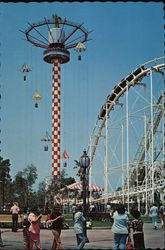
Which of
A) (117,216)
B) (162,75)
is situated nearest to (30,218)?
(117,216)

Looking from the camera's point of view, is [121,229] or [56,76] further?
[56,76]

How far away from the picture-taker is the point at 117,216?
10531 millimetres

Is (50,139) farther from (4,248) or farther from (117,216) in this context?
(117,216)

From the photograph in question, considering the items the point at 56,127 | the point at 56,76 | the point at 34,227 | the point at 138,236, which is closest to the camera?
the point at 138,236

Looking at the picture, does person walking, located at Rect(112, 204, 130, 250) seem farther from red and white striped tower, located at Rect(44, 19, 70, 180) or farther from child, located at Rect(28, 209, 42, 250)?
red and white striped tower, located at Rect(44, 19, 70, 180)

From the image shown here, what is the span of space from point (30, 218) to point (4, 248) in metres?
1.97

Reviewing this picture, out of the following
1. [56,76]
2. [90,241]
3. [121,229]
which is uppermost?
[56,76]

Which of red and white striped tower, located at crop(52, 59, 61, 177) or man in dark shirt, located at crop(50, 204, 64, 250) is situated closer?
man in dark shirt, located at crop(50, 204, 64, 250)

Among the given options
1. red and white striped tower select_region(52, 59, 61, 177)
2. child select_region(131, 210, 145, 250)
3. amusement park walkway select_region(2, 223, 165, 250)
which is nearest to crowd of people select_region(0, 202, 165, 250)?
child select_region(131, 210, 145, 250)

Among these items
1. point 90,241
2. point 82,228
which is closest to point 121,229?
point 82,228

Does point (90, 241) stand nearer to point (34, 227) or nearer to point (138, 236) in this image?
point (34, 227)

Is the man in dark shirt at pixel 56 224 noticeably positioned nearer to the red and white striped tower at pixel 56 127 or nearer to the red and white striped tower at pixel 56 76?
the red and white striped tower at pixel 56 76

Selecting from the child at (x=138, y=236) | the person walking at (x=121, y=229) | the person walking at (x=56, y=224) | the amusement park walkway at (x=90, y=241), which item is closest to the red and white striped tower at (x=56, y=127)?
the amusement park walkway at (x=90, y=241)

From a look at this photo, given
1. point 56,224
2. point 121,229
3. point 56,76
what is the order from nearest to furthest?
point 121,229 < point 56,224 < point 56,76
